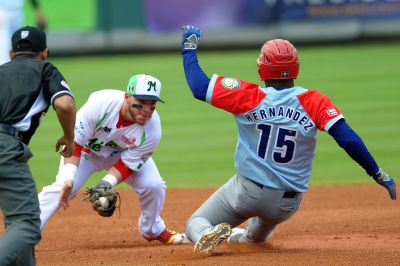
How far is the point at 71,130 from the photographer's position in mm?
5512

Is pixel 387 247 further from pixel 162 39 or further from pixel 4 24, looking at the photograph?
pixel 162 39

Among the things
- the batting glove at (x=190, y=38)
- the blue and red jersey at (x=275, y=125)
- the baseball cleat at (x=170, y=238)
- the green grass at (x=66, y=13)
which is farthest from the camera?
the green grass at (x=66, y=13)

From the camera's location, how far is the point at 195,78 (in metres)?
6.34

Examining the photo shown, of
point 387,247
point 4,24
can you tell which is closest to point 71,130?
point 387,247

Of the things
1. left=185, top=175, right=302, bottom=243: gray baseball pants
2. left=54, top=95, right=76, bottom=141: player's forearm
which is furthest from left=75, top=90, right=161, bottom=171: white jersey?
left=54, top=95, right=76, bottom=141: player's forearm

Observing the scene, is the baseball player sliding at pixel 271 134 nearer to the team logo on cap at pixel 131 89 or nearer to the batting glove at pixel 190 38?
the batting glove at pixel 190 38

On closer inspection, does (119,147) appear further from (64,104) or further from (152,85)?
(64,104)

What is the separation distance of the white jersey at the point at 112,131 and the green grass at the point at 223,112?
128 inches

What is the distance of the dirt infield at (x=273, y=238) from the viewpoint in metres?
6.36

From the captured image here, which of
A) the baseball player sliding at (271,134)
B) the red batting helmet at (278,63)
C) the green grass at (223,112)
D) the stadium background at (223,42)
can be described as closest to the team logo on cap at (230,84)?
the baseball player sliding at (271,134)

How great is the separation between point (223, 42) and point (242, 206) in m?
18.5

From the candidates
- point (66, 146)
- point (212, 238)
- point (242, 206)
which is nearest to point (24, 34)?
point (66, 146)

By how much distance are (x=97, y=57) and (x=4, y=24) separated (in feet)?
16.8

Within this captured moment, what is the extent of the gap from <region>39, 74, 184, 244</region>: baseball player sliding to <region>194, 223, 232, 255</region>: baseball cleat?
82cm
